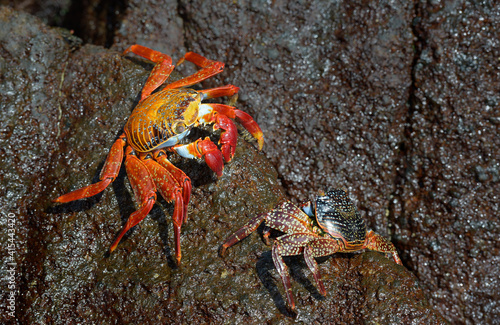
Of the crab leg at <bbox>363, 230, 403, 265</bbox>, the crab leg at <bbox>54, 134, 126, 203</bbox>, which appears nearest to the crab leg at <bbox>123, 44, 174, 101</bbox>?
the crab leg at <bbox>54, 134, 126, 203</bbox>

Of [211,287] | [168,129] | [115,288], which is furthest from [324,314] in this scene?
[168,129]

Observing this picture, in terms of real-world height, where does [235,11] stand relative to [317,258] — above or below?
above

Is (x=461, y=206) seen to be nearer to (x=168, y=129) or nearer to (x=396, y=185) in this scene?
(x=396, y=185)

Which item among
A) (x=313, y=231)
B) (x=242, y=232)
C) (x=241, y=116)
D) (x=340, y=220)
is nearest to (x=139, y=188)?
(x=242, y=232)

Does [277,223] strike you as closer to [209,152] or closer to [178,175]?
[209,152]

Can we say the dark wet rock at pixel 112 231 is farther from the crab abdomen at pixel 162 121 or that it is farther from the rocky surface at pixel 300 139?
the crab abdomen at pixel 162 121

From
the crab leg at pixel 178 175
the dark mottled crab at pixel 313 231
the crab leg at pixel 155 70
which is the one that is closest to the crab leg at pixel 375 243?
the dark mottled crab at pixel 313 231
